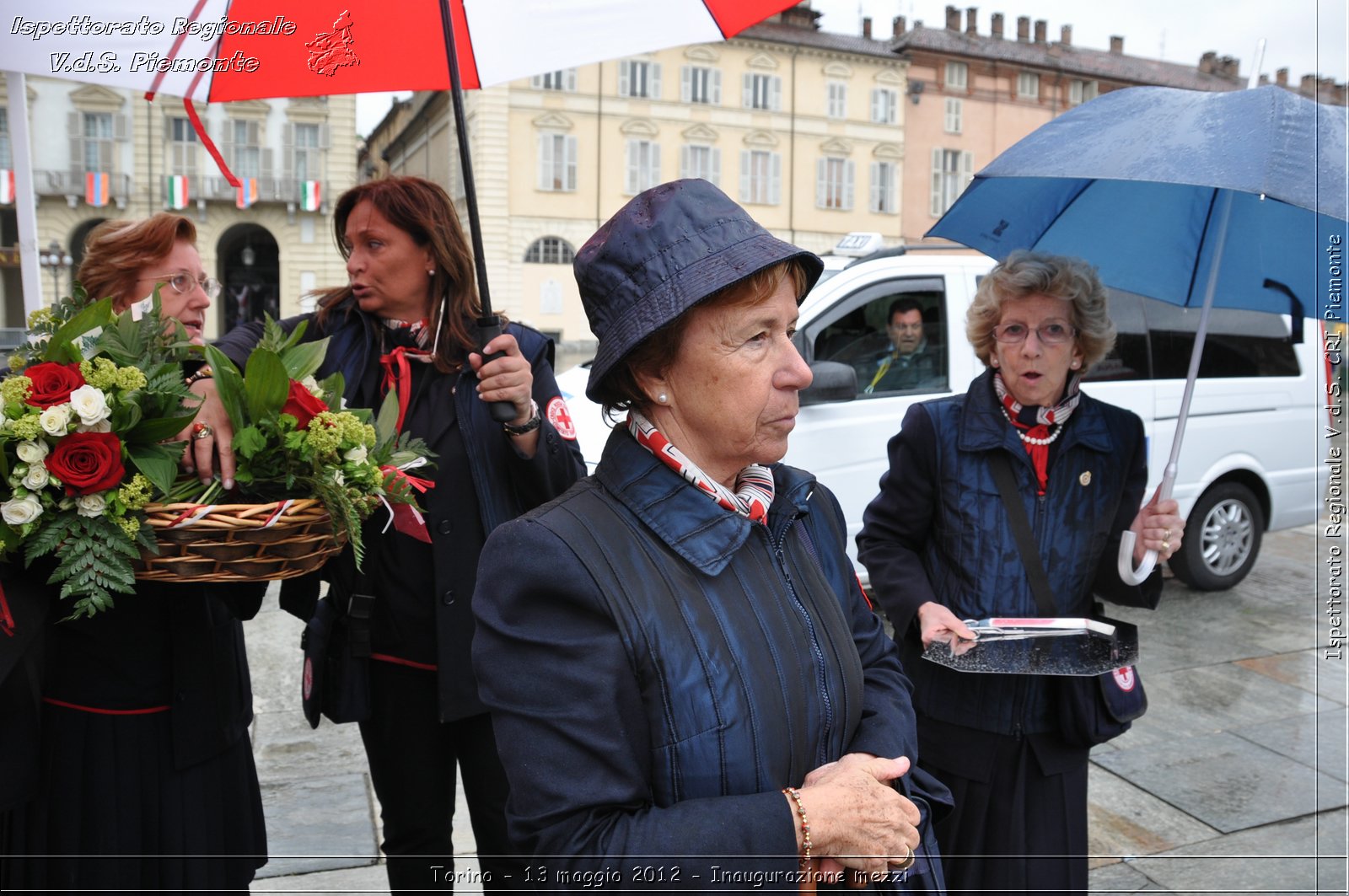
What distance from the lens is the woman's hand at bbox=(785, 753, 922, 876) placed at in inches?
55.1

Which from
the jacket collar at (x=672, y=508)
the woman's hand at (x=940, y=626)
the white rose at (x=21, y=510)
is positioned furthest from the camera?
A: the woman's hand at (x=940, y=626)

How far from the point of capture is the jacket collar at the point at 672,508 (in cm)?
150

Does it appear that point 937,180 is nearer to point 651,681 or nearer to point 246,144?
point 246,144

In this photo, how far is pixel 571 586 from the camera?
4.62 feet

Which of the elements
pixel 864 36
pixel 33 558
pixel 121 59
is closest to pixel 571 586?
pixel 33 558

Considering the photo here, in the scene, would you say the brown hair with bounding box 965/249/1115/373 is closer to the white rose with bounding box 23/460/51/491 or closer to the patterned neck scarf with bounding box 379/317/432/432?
the patterned neck scarf with bounding box 379/317/432/432

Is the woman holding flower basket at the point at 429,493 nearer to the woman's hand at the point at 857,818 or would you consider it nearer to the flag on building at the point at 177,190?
the woman's hand at the point at 857,818

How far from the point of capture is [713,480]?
1.63 meters

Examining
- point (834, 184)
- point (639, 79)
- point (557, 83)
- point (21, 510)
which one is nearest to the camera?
point (21, 510)

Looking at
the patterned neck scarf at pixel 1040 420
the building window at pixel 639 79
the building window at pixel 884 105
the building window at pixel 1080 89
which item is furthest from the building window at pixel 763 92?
the patterned neck scarf at pixel 1040 420

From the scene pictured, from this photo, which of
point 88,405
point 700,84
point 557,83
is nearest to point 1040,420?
point 88,405

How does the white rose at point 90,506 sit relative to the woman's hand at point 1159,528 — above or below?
above

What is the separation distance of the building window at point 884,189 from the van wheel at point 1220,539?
33.8 m

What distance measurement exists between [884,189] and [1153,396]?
115 feet
